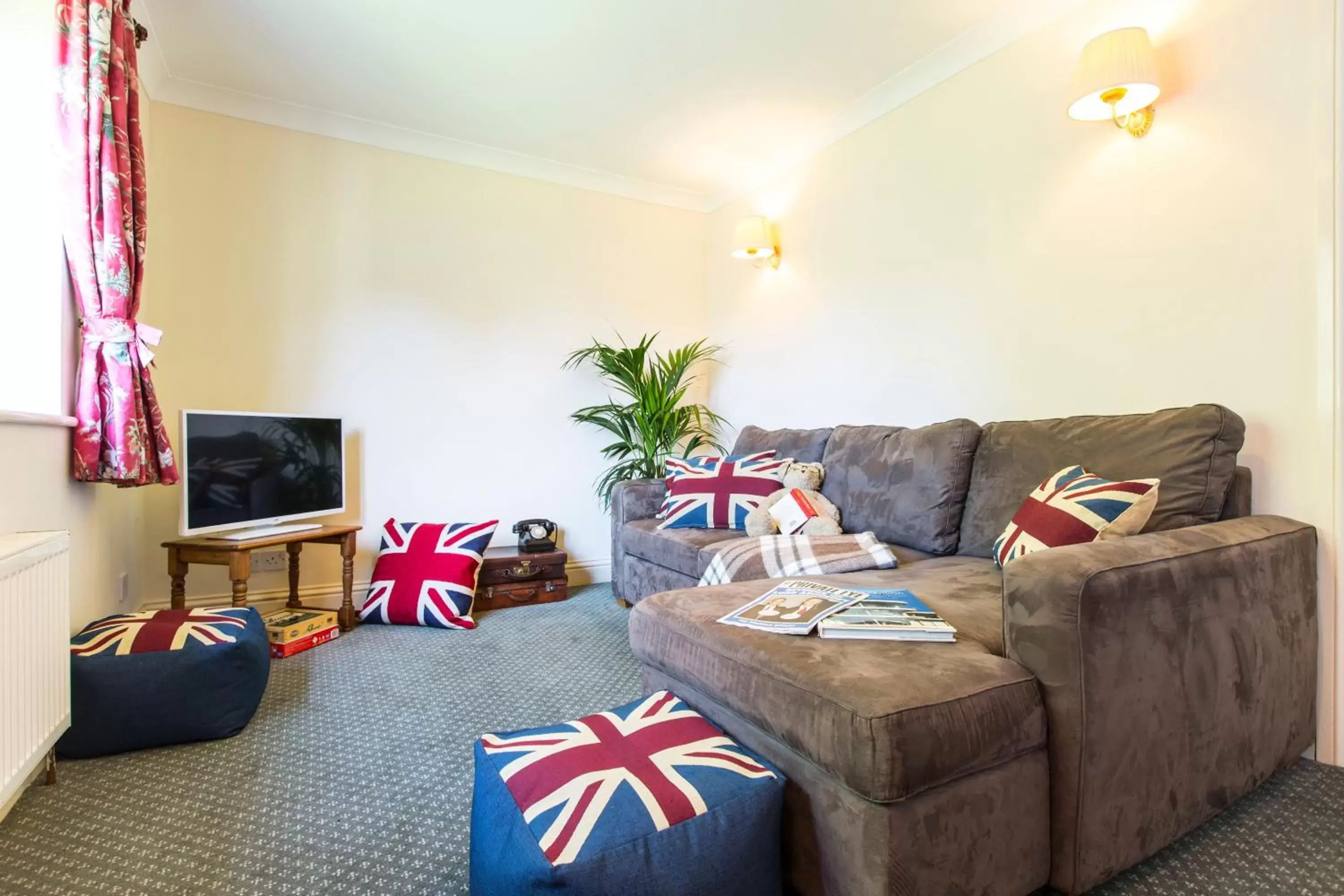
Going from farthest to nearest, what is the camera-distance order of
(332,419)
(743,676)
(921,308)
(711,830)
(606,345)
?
(606,345), (332,419), (921,308), (743,676), (711,830)

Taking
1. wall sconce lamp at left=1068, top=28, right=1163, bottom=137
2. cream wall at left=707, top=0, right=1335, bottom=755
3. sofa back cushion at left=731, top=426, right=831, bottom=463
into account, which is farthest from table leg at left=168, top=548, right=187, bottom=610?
wall sconce lamp at left=1068, top=28, right=1163, bottom=137

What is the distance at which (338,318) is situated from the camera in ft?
11.1

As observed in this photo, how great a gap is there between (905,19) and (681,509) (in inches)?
86.0

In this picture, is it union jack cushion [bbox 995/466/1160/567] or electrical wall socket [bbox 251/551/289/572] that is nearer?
union jack cushion [bbox 995/466/1160/567]

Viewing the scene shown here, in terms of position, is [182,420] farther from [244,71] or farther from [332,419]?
[244,71]

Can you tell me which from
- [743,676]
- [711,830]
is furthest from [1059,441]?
[711,830]

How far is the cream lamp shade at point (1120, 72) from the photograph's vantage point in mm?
1938

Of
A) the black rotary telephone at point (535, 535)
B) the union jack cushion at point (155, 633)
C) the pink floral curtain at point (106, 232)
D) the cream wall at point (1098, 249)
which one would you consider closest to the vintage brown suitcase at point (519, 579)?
the black rotary telephone at point (535, 535)

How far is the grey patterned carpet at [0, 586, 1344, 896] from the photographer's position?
1.29m

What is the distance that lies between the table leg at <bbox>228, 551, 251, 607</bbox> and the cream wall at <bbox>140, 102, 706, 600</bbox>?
73 cm

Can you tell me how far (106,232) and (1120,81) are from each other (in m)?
3.20

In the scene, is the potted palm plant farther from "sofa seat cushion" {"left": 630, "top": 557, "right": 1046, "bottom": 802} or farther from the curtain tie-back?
"sofa seat cushion" {"left": 630, "top": 557, "right": 1046, "bottom": 802}

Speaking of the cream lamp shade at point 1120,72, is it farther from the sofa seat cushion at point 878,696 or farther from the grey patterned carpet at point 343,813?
the grey patterned carpet at point 343,813

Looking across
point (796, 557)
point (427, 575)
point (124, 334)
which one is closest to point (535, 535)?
point (427, 575)
